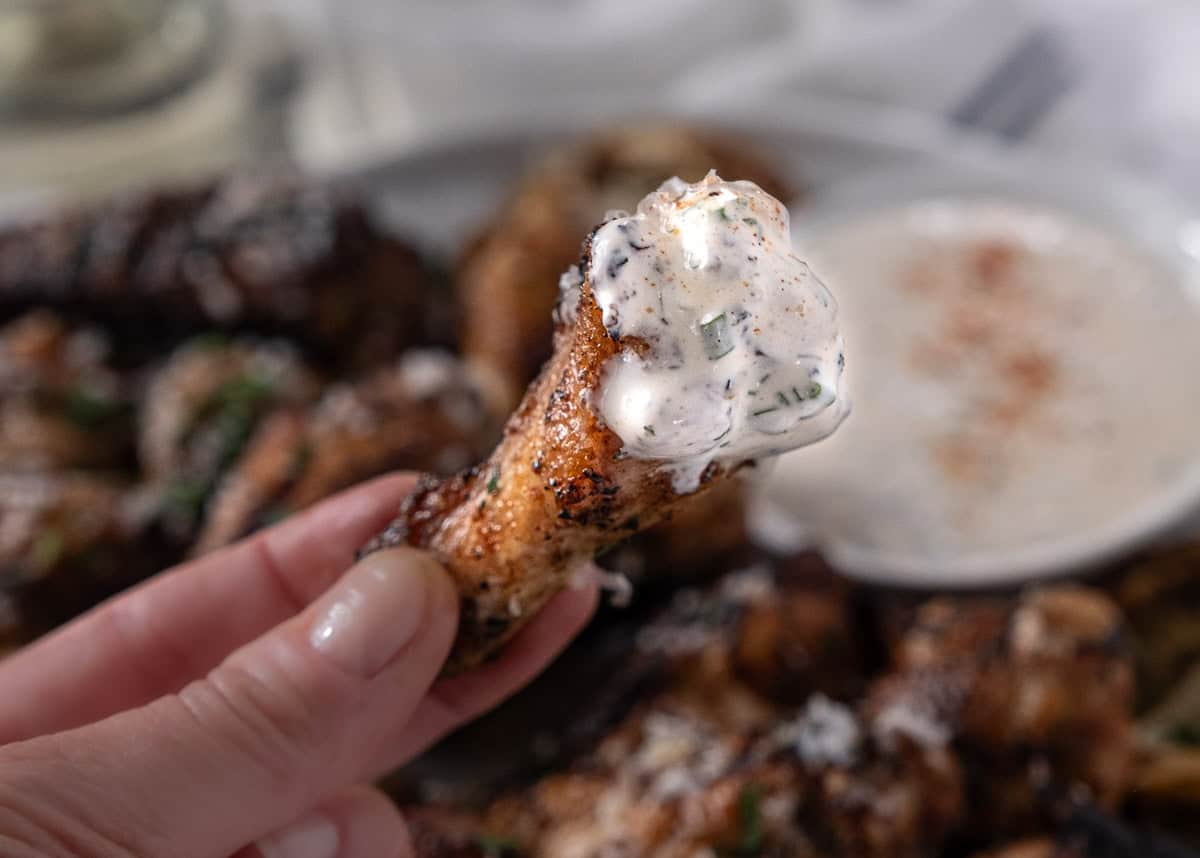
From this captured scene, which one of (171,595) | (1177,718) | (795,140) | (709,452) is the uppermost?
(709,452)

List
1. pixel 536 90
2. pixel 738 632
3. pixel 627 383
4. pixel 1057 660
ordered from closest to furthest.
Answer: pixel 627 383 < pixel 1057 660 < pixel 738 632 < pixel 536 90

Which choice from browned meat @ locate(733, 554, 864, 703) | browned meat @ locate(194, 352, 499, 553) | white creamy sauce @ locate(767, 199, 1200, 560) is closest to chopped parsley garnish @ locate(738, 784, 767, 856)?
browned meat @ locate(733, 554, 864, 703)

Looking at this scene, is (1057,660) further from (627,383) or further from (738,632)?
(627,383)

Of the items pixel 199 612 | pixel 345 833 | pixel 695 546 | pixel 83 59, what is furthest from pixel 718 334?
pixel 83 59

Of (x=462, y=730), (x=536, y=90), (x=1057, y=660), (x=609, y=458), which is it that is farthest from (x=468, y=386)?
(x=536, y=90)

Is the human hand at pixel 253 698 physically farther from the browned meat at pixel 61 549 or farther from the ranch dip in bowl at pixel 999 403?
the ranch dip in bowl at pixel 999 403

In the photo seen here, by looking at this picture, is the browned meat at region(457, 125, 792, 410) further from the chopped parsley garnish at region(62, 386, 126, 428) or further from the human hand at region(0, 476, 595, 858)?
the human hand at region(0, 476, 595, 858)
